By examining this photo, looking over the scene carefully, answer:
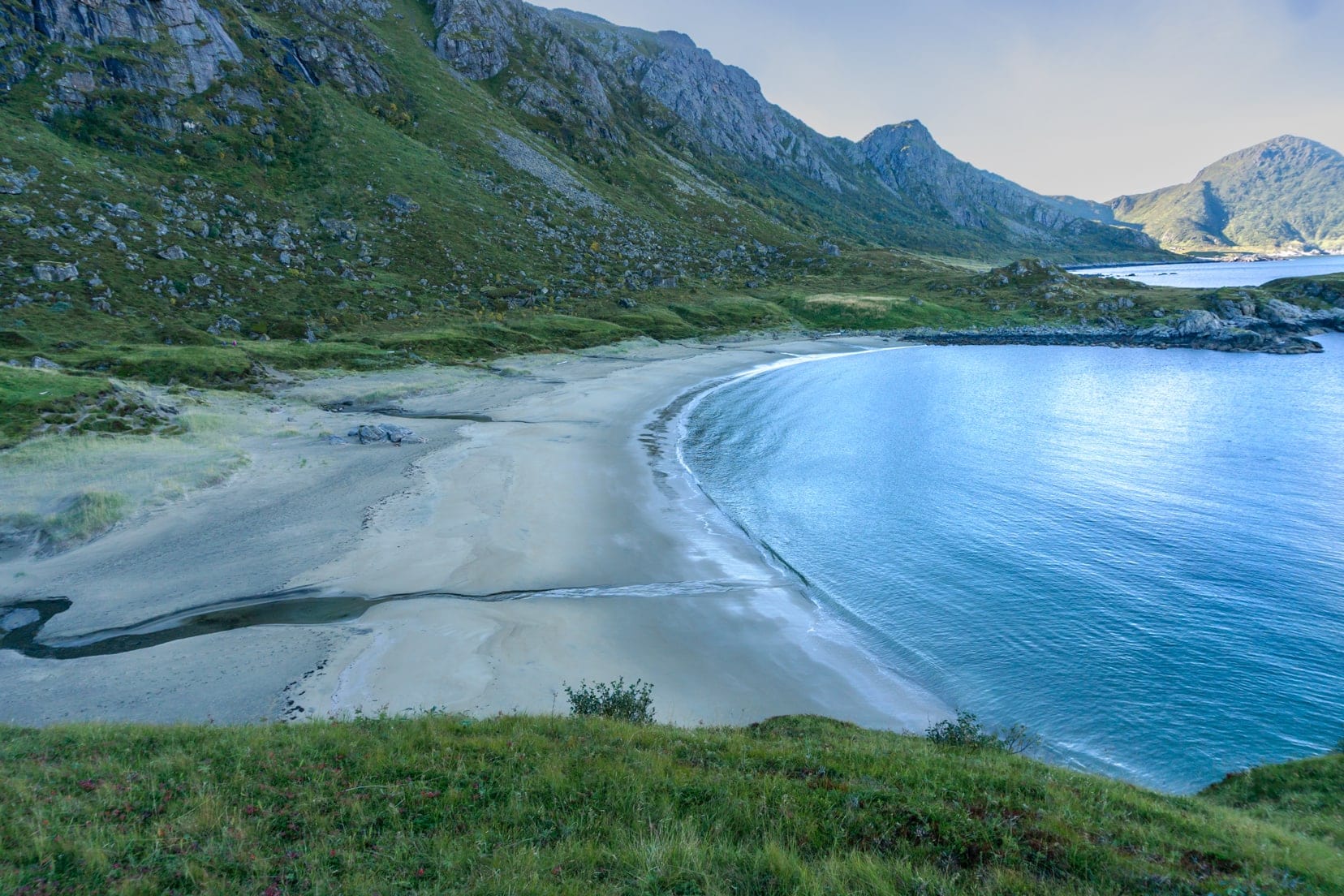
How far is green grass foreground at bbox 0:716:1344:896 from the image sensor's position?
8.15 m

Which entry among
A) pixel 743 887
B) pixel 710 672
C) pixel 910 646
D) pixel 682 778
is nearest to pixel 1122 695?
pixel 910 646

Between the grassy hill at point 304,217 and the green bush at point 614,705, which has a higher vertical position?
the grassy hill at point 304,217

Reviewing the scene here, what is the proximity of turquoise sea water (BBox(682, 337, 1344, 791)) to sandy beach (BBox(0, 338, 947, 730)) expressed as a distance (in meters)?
4.21

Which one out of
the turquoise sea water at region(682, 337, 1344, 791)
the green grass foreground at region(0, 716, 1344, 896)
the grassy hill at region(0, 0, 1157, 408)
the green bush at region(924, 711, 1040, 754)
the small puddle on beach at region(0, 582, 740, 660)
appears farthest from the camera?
the grassy hill at region(0, 0, 1157, 408)

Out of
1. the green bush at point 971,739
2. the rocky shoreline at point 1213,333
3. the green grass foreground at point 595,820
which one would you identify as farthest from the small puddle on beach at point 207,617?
the rocky shoreline at point 1213,333

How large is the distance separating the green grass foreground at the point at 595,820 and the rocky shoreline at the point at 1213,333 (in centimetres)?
13128

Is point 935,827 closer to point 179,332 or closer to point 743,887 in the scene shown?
point 743,887

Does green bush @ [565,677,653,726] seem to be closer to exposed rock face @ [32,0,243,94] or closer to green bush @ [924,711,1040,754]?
green bush @ [924,711,1040,754]

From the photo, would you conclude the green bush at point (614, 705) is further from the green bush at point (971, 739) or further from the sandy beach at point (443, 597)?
the green bush at point (971, 739)

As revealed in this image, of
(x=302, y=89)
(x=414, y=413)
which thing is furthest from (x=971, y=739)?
(x=302, y=89)

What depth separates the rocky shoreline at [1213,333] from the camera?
107438mm

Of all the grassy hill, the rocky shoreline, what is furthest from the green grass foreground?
the rocky shoreline

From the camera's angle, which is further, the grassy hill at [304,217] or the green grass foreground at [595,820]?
the grassy hill at [304,217]

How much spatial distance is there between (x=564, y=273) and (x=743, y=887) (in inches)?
5301
